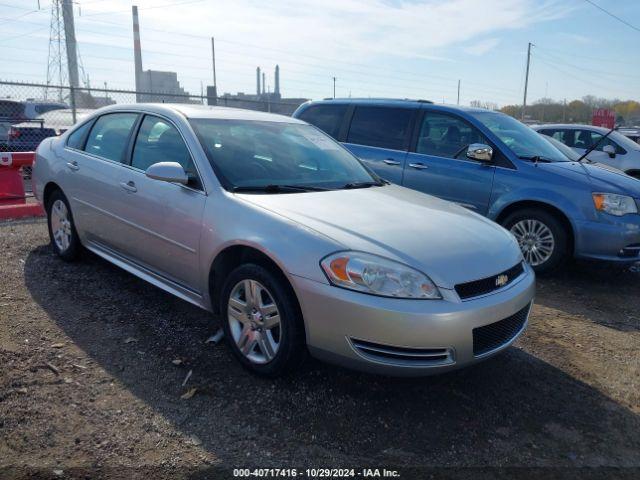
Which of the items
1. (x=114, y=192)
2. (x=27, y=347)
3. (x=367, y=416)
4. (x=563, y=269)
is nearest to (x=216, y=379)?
(x=367, y=416)

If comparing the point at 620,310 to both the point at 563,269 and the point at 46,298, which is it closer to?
the point at 563,269

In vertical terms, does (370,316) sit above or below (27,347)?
above

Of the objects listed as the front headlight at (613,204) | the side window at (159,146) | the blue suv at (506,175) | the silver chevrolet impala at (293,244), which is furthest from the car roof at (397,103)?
the side window at (159,146)

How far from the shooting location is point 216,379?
3.14 meters

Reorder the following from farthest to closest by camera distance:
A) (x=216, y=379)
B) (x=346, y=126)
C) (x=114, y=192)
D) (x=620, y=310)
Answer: (x=346, y=126) → (x=620, y=310) → (x=114, y=192) → (x=216, y=379)

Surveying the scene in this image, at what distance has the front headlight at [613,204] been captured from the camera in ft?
16.9

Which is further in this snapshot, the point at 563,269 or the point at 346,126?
the point at 346,126

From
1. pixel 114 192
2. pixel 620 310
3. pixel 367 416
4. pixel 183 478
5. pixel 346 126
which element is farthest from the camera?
pixel 346 126

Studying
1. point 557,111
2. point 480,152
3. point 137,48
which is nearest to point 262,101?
point 480,152

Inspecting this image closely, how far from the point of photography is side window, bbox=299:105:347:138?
22.9 ft

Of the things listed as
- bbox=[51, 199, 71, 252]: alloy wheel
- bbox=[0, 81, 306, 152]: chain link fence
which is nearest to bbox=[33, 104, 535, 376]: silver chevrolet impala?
bbox=[51, 199, 71, 252]: alloy wheel

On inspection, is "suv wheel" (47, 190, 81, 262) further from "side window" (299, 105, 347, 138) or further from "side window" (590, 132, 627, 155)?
"side window" (590, 132, 627, 155)

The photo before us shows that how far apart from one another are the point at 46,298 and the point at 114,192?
1.06 metres

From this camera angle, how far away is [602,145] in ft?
34.2
